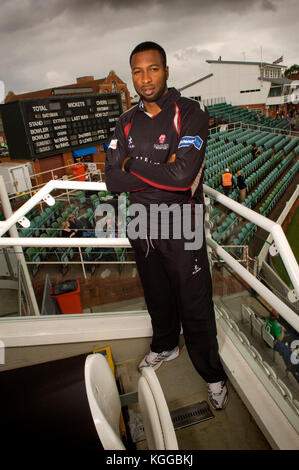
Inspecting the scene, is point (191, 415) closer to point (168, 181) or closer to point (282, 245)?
point (282, 245)

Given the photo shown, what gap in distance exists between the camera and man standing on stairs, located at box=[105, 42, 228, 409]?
109cm

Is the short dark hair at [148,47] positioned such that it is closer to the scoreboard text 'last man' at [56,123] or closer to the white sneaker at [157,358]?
the white sneaker at [157,358]

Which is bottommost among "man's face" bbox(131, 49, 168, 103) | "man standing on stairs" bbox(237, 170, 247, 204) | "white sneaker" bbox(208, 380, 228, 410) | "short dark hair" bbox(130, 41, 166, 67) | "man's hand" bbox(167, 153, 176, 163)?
"man standing on stairs" bbox(237, 170, 247, 204)

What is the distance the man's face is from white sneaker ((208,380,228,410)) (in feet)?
3.97

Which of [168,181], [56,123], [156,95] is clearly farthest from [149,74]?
[56,123]

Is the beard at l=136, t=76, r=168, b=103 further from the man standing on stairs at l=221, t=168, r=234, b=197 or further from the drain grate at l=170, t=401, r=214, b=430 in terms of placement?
the man standing on stairs at l=221, t=168, r=234, b=197

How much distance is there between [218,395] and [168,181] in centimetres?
92

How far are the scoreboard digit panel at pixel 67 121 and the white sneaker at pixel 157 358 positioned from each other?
31.2 feet

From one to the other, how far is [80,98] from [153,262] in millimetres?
11125

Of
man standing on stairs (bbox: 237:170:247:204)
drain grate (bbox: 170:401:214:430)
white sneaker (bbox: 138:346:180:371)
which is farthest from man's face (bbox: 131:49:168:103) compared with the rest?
man standing on stairs (bbox: 237:170:247:204)

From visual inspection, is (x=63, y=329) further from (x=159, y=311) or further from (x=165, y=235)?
(x=165, y=235)

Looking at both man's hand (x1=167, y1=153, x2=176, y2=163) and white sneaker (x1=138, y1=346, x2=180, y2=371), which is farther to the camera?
white sneaker (x1=138, y1=346, x2=180, y2=371)

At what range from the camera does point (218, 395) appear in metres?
1.24

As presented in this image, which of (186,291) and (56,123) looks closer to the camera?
(186,291)
